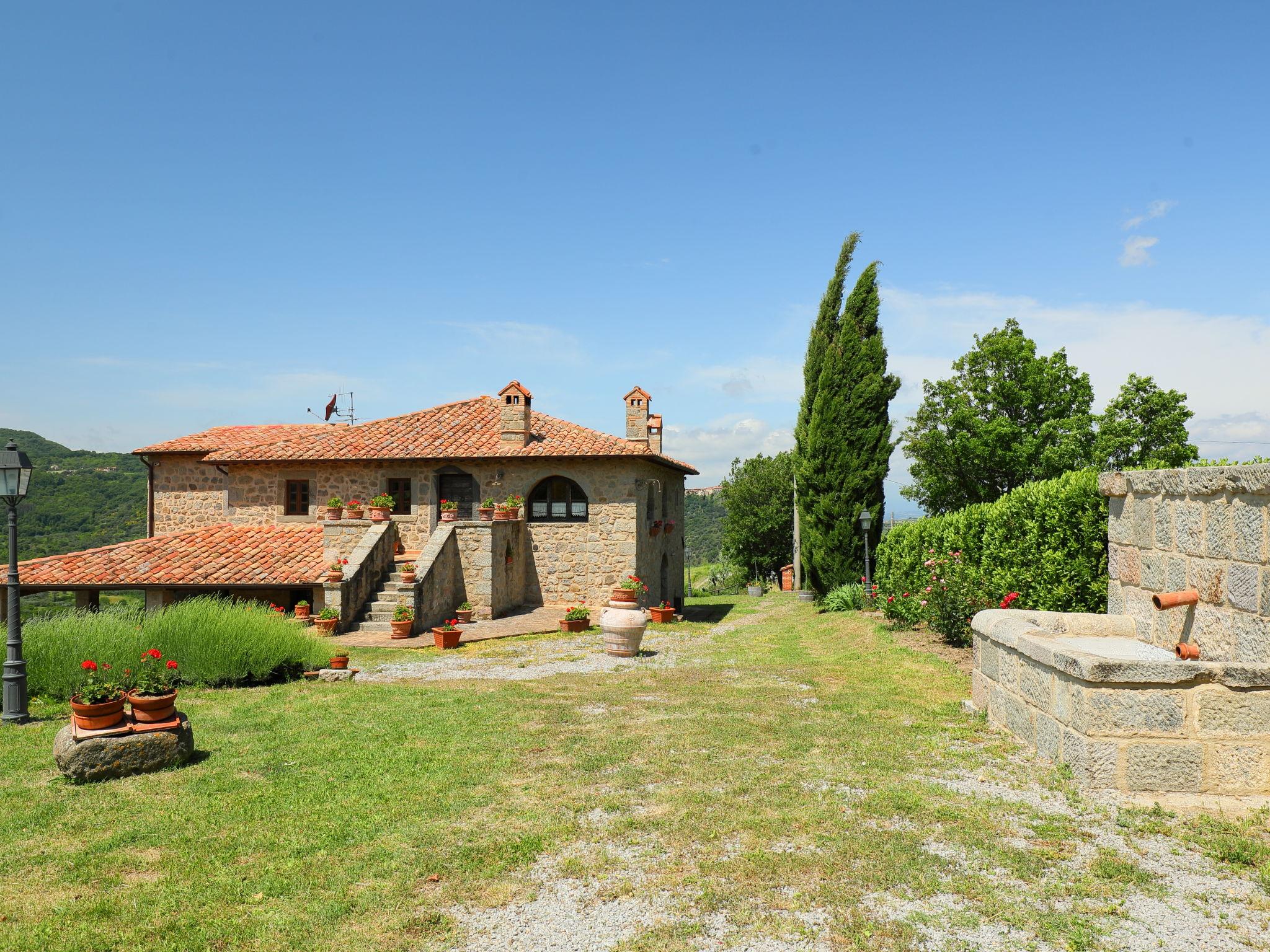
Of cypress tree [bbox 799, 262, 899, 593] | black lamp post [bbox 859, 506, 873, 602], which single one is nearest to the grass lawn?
black lamp post [bbox 859, 506, 873, 602]

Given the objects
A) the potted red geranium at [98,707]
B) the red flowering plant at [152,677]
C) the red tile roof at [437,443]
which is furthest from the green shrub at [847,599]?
the potted red geranium at [98,707]

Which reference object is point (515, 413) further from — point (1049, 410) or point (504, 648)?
point (1049, 410)

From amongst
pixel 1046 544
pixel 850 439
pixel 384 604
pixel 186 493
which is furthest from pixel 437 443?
pixel 1046 544

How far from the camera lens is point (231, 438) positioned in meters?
23.3

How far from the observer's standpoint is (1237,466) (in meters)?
5.48

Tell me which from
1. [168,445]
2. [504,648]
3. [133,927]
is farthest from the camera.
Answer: [168,445]

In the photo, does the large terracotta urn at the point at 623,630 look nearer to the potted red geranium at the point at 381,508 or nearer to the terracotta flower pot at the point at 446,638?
the terracotta flower pot at the point at 446,638

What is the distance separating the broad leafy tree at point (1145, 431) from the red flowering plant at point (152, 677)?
98.4 feet

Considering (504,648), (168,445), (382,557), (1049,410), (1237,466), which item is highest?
(1049,410)

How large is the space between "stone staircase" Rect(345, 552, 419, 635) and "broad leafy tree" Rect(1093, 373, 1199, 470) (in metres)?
25.2

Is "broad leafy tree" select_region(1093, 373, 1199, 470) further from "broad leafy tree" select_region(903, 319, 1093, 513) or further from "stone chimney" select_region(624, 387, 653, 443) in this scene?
"stone chimney" select_region(624, 387, 653, 443)

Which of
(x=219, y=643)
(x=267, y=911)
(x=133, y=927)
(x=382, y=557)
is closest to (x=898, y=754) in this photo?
(x=267, y=911)

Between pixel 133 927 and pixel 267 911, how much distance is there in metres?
0.62

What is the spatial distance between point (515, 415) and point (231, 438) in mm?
9625
